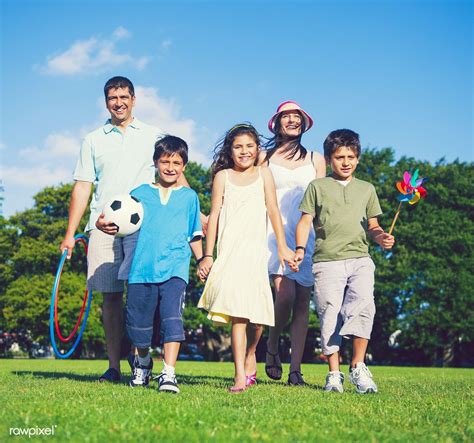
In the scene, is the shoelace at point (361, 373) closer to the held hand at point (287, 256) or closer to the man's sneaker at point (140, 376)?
the held hand at point (287, 256)

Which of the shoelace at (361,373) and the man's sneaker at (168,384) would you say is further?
the shoelace at (361,373)

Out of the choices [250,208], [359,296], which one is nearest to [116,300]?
[250,208]

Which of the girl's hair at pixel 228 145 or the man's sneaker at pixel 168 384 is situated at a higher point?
the girl's hair at pixel 228 145

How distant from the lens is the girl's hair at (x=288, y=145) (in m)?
7.52

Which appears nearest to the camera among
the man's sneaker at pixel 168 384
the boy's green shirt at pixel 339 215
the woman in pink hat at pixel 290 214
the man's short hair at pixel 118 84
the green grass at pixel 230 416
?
the green grass at pixel 230 416

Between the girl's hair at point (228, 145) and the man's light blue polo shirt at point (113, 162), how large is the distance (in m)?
0.81

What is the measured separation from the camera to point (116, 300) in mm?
7035

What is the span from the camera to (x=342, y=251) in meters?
6.42

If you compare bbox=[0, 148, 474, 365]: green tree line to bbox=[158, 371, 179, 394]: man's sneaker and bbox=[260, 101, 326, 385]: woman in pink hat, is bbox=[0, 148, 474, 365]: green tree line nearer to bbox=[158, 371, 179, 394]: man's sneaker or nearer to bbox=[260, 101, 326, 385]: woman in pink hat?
bbox=[260, 101, 326, 385]: woman in pink hat

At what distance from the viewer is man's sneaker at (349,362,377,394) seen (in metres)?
6.02

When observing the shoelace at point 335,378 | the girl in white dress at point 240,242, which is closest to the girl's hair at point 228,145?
the girl in white dress at point 240,242

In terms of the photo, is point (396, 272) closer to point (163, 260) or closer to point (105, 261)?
point (105, 261)

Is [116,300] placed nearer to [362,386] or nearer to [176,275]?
[176,275]

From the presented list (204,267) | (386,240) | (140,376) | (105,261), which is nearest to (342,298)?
(386,240)
